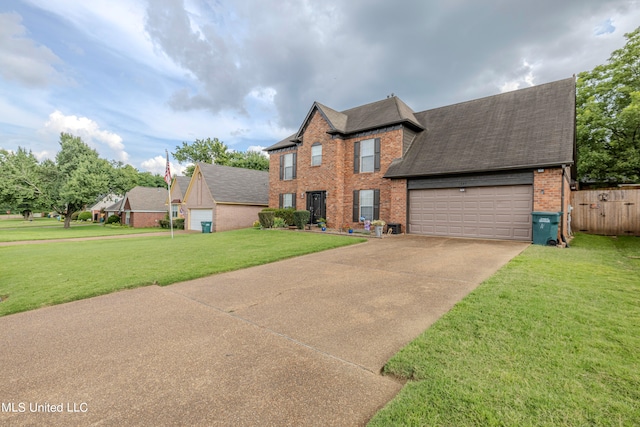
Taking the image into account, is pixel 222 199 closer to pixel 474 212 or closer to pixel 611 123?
pixel 474 212

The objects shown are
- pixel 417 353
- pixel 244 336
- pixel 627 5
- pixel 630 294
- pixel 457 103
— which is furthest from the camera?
pixel 457 103

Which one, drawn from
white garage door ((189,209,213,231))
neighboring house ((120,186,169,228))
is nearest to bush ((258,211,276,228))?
white garage door ((189,209,213,231))

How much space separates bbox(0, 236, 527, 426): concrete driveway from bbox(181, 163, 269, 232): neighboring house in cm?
1686

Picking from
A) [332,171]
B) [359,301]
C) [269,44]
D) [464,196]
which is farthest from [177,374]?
[269,44]

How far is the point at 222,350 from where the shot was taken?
3.12m

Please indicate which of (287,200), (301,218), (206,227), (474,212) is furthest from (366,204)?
(206,227)

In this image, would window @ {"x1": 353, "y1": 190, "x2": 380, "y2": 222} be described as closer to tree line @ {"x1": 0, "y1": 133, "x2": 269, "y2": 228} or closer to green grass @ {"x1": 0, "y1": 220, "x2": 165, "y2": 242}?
green grass @ {"x1": 0, "y1": 220, "x2": 165, "y2": 242}

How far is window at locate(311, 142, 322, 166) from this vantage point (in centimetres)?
1723

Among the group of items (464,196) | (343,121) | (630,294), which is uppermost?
(343,121)

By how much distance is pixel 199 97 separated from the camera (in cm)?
3097

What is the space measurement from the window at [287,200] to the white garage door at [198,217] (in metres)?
6.77

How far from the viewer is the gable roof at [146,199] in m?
34.5

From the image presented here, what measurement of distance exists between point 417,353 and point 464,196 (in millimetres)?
11072

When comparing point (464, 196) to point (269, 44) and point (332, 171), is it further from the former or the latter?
point (269, 44)
